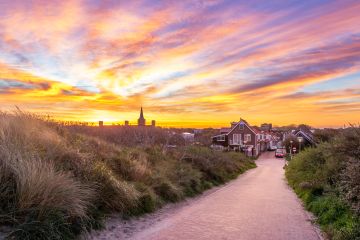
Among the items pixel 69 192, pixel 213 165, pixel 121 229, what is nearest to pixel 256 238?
pixel 121 229

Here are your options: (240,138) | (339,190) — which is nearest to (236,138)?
(240,138)

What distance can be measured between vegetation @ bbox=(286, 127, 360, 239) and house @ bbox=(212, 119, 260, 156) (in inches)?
2444

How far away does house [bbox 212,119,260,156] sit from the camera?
269 feet

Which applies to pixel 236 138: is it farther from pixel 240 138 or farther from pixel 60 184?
pixel 60 184

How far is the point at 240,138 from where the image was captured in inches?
3270

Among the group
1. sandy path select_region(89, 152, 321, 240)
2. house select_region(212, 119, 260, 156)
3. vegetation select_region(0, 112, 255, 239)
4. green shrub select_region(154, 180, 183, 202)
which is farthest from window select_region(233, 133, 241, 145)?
green shrub select_region(154, 180, 183, 202)

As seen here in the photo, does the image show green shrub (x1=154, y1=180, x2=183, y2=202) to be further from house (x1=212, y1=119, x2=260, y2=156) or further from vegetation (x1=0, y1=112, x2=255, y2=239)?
house (x1=212, y1=119, x2=260, y2=156)

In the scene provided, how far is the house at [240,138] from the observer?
269ft

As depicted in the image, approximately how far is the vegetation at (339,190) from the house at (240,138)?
6208cm

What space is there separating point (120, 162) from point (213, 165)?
14.4 metres

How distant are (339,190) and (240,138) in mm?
71077

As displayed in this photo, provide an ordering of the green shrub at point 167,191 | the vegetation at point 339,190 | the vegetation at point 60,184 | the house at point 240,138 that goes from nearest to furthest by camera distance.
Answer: the vegetation at point 60,184, the vegetation at point 339,190, the green shrub at point 167,191, the house at point 240,138

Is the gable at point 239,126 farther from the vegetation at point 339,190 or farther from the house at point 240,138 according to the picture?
the vegetation at point 339,190

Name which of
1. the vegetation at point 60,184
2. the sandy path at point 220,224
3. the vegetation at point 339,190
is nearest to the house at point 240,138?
the vegetation at point 339,190
